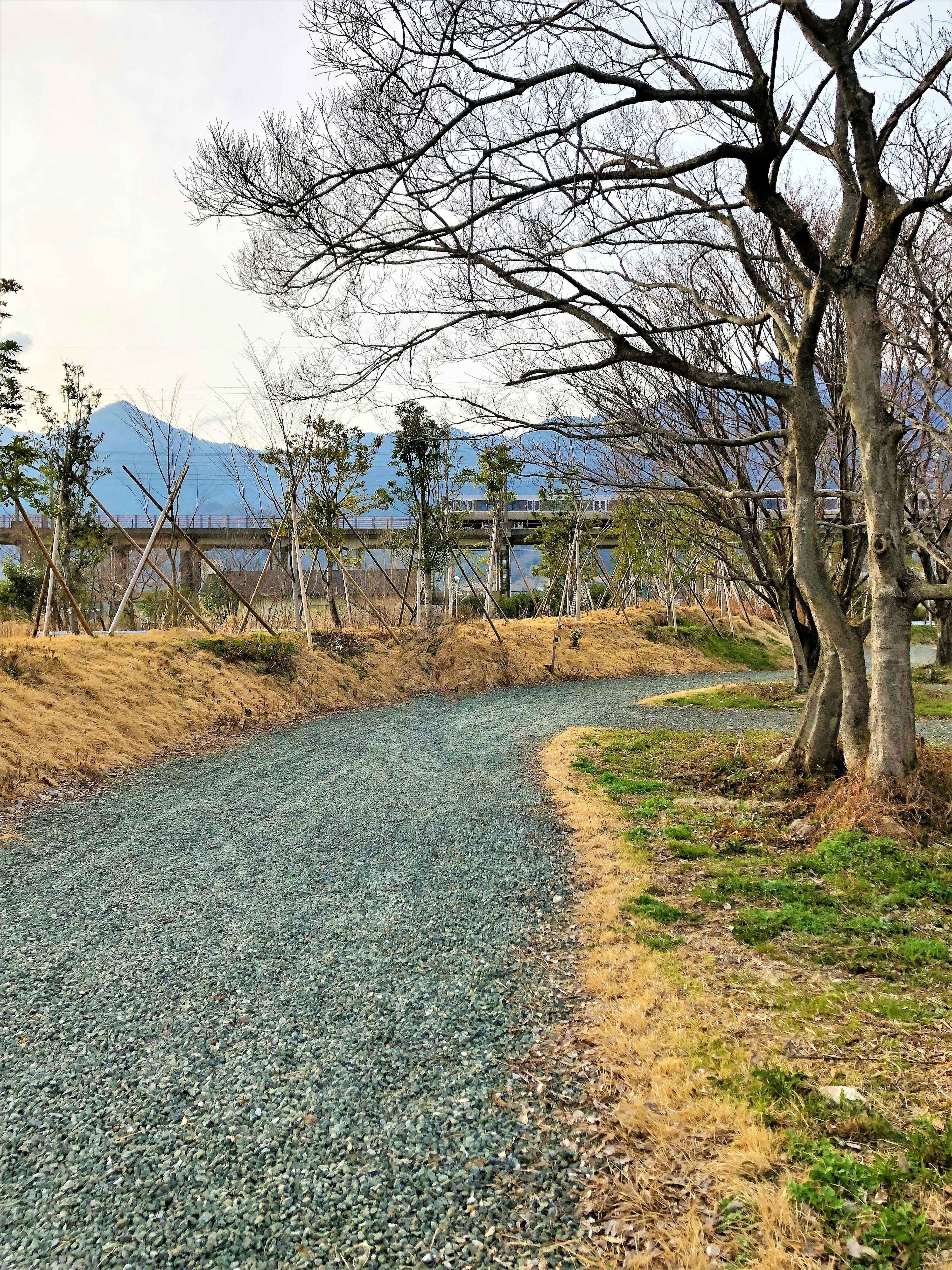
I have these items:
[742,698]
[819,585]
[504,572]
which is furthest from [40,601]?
[504,572]

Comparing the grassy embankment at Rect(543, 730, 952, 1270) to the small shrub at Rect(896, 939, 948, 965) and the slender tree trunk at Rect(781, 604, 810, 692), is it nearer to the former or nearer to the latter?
the small shrub at Rect(896, 939, 948, 965)

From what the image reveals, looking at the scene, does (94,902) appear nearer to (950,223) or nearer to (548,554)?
(950,223)

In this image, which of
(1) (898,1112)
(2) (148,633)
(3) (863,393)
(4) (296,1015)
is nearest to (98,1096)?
(4) (296,1015)

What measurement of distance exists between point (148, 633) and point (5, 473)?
3.62m

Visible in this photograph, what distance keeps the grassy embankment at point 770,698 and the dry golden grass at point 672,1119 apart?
9.74 meters

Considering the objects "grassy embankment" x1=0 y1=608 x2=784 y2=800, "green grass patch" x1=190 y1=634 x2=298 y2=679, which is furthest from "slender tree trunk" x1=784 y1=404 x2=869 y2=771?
"green grass patch" x1=190 y1=634 x2=298 y2=679

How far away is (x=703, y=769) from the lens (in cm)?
766

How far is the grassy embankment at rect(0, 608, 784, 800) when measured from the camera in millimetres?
7801

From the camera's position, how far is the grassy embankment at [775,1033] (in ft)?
6.55

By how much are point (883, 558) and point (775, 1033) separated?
3.43 meters

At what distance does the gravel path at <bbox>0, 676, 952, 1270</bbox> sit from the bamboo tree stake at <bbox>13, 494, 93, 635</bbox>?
169 inches

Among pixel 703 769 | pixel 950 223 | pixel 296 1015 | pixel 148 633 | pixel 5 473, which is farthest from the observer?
pixel 148 633

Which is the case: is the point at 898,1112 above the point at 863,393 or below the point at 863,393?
below

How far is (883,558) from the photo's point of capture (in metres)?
4.97
